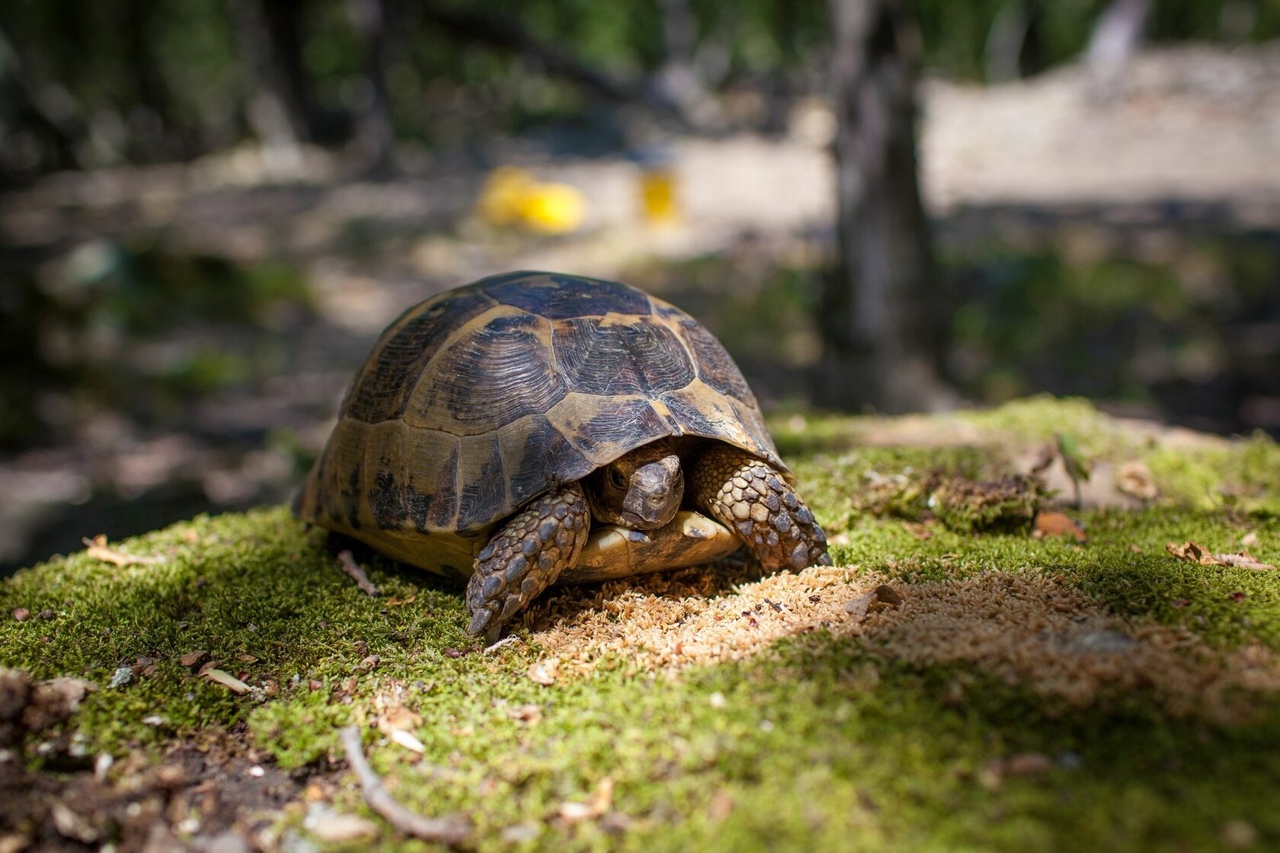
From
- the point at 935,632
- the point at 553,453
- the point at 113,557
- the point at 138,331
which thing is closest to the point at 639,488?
the point at 553,453

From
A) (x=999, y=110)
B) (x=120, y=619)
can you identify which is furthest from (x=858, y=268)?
(x=999, y=110)

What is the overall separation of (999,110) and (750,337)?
13.4m

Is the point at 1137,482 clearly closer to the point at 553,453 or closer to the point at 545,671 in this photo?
the point at 553,453

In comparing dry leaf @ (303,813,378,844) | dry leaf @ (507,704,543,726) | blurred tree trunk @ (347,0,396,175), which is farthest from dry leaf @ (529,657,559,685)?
blurred tree trunk @ (347,0,396,175)

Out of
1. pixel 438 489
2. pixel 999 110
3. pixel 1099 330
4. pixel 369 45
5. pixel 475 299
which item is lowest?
pixel 1099 330

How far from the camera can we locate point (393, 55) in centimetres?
2097

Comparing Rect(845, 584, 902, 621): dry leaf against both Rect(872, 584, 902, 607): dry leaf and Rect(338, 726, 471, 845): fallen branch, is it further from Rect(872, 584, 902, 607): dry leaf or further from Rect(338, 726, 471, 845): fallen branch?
Rect(338, 726, 471, 845): fallen branch

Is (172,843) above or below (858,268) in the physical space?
below

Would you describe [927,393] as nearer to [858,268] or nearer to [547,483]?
[858,268]

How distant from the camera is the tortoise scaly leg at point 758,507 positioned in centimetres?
287

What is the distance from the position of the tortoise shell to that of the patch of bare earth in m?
0.46

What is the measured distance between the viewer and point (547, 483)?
267 cm

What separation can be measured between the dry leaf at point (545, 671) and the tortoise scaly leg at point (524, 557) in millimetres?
215

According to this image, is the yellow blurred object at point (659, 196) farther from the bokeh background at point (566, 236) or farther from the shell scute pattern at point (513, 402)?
the shell scute pattern at point (513, 402)
